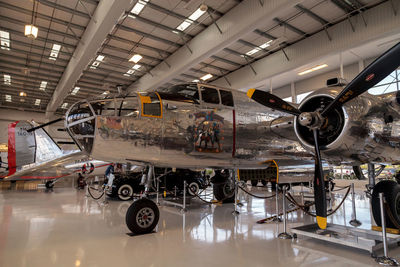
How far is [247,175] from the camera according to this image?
661cm

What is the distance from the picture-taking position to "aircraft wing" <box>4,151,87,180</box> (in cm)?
1705

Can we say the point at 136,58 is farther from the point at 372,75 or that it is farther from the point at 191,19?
the point at 372,75

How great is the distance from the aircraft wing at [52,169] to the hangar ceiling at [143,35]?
4938mm

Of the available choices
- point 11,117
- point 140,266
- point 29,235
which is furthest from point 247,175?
point 11,117

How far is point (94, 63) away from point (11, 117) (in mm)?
22855

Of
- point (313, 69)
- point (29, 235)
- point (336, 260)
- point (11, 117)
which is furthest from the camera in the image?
point (11, 117)

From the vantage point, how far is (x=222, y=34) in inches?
466

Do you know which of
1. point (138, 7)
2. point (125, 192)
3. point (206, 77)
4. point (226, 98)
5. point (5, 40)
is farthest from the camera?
point (206, 77)

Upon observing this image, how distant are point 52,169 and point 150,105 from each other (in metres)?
15.4

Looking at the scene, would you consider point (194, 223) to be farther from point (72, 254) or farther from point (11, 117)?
point (11, 117)

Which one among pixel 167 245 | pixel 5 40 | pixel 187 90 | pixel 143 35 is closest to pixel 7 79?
pixel 5 40

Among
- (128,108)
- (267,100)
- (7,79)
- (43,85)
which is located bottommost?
(128,108)

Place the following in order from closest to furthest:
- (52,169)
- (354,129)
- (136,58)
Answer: (354,129)
(136,58)
(52,169)

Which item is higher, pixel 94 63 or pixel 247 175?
pixel 94 63
